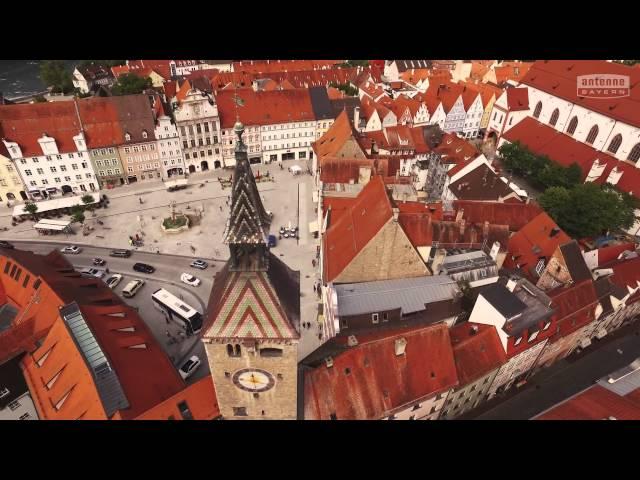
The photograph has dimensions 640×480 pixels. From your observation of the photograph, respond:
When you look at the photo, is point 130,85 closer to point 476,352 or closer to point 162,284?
point 162,284

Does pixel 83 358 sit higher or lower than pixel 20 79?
lower

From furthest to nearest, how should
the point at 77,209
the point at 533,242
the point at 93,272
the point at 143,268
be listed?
1. the point at 77,209
2. the point at 143,268
3. the point at 93,272
4. the point at 533,242

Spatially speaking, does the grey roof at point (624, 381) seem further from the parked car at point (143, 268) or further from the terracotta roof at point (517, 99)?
the terracotta roof at point (517, 99)

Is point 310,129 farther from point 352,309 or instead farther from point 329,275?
point 352,309

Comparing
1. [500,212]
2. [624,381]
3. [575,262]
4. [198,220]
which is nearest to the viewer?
[624,381]

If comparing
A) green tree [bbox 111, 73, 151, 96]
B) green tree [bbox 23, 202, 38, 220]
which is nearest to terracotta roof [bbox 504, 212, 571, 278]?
green tree [bbox 23, 202, 38, 220]

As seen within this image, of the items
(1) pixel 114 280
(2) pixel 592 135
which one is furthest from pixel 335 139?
(2) pixel 592 135

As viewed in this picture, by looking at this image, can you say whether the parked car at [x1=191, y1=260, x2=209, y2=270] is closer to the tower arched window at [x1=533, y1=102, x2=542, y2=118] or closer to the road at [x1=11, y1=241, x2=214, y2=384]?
the road at [x1=11, y1=241, x2=214, y2=384]

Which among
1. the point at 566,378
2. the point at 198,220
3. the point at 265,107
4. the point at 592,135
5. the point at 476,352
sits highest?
the point at 265,107
